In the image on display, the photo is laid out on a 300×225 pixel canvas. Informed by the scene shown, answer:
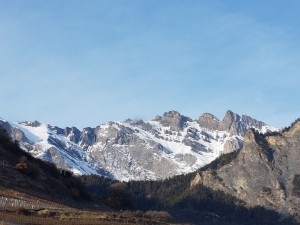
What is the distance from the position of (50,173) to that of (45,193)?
63.0 feet

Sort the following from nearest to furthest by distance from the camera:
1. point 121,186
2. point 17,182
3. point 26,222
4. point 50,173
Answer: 1. point 26,222
2. point 17,182
3. point 50,173
4. point 121,186

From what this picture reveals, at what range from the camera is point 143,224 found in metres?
64.0

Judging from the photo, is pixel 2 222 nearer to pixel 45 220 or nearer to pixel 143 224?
pixel 45 220

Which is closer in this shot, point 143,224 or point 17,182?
point 143,224

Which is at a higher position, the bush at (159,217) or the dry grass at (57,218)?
the bush at (159,217)

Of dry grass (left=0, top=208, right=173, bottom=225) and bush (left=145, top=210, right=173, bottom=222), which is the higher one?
bush (left=145, top=210, right=173, bottom=222)

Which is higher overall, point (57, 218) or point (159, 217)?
point (159, 217)

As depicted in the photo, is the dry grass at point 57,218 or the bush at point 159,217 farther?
the bush at point 159,217

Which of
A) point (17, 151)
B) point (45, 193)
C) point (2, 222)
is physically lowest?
point (2, 222)

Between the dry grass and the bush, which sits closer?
the dry grass

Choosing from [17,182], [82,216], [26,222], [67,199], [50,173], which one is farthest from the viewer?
[50,173]

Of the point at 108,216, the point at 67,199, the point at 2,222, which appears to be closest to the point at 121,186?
the point at 67,199

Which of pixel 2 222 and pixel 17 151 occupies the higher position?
pixel 17 151

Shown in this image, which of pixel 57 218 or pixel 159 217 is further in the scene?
pixel 159 217
